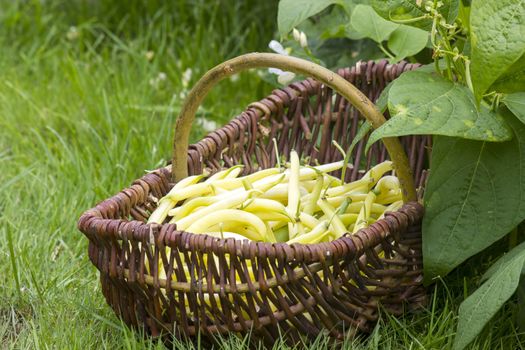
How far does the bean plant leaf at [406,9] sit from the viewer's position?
1522mm

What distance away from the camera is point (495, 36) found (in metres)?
1.38

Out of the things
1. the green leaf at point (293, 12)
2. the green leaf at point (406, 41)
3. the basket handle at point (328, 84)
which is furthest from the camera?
the green leaf at point (293, 12)

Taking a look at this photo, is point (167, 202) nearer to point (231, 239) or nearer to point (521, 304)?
point (231, 239)

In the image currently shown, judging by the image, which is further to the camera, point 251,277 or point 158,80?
point 158,80

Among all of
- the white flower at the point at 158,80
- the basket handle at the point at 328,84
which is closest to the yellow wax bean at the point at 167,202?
the basket handle at the point at 328,84

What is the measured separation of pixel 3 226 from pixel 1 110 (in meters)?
0.74

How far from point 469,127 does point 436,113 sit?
6 cm

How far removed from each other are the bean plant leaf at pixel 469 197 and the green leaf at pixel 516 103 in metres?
0.04

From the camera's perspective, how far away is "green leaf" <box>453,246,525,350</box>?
54.8 inches

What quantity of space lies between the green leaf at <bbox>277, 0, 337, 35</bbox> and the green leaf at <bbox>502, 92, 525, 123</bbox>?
609 mm

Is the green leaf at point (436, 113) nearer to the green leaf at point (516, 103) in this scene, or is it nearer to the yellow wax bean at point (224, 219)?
the green leaf at point (516, 103)

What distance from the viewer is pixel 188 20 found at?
132 inches

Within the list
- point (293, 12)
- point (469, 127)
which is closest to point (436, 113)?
Result: point (469, 127)

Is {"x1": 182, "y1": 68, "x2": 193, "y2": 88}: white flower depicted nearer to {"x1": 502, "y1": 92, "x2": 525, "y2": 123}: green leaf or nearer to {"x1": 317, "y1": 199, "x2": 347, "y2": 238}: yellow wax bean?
{"x1": 317, "y1": 199, "x2": 347, "y2": 238}: yellow wax bean
